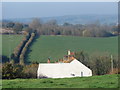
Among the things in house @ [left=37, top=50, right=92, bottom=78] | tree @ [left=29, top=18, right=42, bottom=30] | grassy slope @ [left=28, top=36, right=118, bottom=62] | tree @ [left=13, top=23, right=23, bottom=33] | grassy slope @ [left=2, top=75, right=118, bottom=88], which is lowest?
house @ [left=37, top=50, right=92, bottom=78]

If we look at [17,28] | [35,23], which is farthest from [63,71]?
[35,23]

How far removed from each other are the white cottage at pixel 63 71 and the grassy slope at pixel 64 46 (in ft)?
18.3

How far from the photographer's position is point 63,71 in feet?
47.7

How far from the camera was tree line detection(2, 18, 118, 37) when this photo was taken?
22484 millimetres

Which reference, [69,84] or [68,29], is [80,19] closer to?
[68,29]

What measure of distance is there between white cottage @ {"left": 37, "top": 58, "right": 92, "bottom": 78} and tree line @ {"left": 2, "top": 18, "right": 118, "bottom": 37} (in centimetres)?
692

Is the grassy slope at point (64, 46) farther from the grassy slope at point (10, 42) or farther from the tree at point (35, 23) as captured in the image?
the grassy slope at point (10, 42)

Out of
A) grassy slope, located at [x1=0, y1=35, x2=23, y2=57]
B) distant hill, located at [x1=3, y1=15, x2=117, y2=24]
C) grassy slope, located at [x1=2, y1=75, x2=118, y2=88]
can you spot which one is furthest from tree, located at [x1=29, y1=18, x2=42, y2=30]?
grassy slope, located at [x1=2, y1=75, x2=118, y2=88]

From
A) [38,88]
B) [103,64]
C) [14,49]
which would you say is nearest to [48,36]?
[14,49]

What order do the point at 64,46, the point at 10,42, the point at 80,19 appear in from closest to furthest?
the point at 10,42
the point at 80,19
the point at 64,46

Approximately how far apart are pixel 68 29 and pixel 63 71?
399 inches

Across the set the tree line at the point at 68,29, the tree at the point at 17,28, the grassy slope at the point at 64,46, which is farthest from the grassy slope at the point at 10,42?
the grassy slope at the point at 64,46

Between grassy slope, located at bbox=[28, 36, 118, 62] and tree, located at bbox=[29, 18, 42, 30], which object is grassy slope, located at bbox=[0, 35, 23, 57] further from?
tree, located at bbox=[29, 18, 42, 30]

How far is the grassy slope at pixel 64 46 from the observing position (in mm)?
21594
